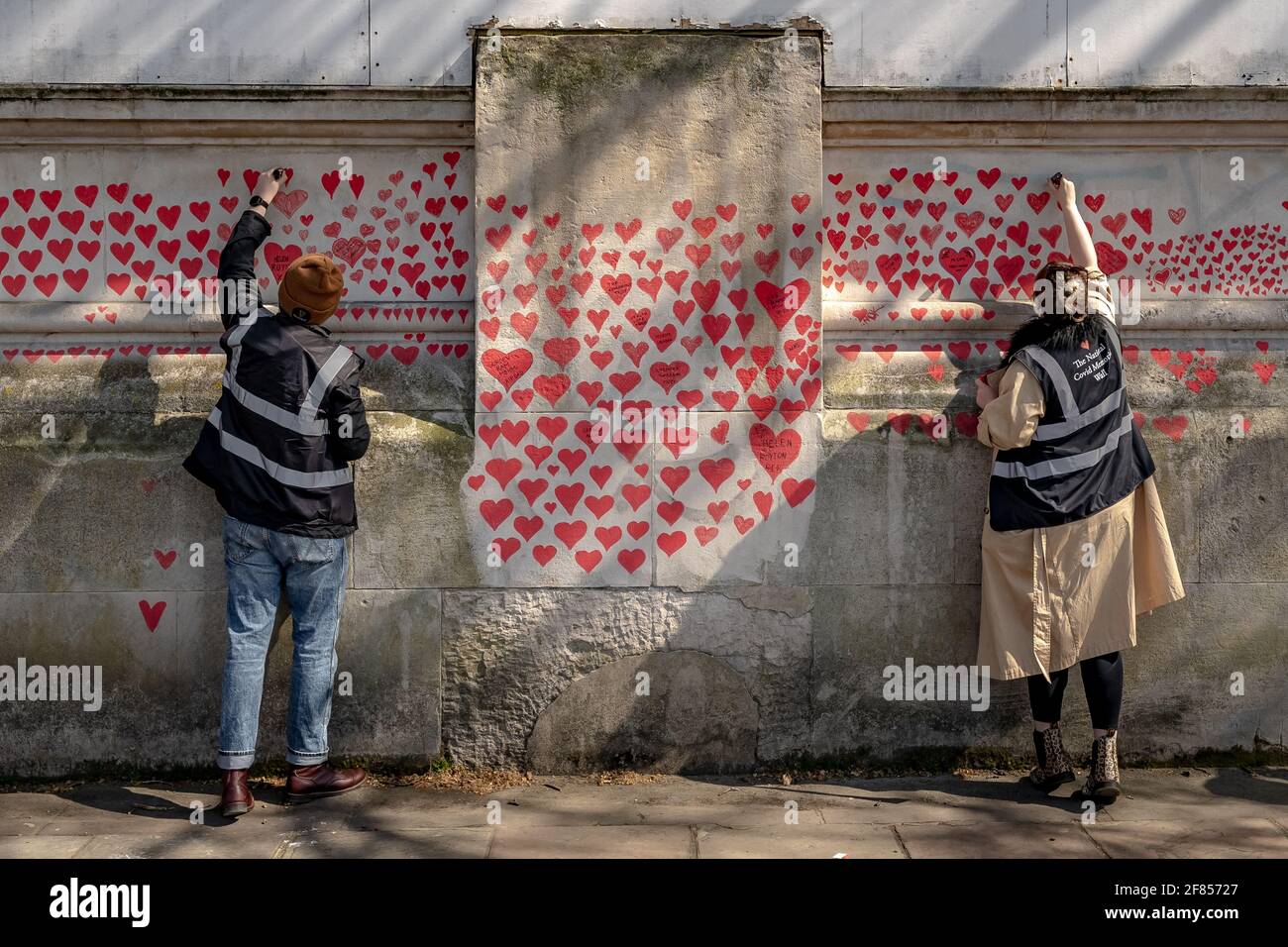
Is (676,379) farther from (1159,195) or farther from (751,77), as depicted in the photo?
(1159,195)

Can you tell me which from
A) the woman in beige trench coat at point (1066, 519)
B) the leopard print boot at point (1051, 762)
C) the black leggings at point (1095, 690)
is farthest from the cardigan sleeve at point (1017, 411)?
the leopard print boot at point (1051, 762)

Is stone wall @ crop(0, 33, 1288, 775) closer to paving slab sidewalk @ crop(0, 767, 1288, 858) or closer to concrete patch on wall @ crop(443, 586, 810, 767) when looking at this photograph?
concrete patch on wall @ crop(443, 586, 810, 767)

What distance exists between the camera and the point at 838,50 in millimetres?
5582

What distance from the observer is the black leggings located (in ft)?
17.0

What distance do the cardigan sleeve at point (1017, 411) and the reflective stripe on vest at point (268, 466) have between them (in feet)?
8.91

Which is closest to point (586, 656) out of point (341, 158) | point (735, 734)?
point (735, 734)

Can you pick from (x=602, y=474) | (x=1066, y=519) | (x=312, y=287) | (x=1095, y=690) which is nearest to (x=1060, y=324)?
(x=1066, y=519)

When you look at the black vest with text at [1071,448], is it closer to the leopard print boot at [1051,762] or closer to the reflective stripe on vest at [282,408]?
the leopard print boot at [1051,762]

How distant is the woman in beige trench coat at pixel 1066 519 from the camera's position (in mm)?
5105

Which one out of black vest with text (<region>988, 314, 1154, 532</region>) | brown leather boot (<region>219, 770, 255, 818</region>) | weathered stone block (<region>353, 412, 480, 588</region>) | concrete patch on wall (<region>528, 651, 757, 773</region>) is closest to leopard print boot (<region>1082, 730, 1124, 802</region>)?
black vest with text (<region>988, 314, 1154, 532</region>)

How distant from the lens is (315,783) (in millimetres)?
5184

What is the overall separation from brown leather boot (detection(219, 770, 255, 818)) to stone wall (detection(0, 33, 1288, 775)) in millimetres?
437

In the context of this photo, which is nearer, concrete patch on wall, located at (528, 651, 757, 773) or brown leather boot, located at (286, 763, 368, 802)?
brown leather boot, located at (286, 763, 368, 802)

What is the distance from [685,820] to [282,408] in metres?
2.29
